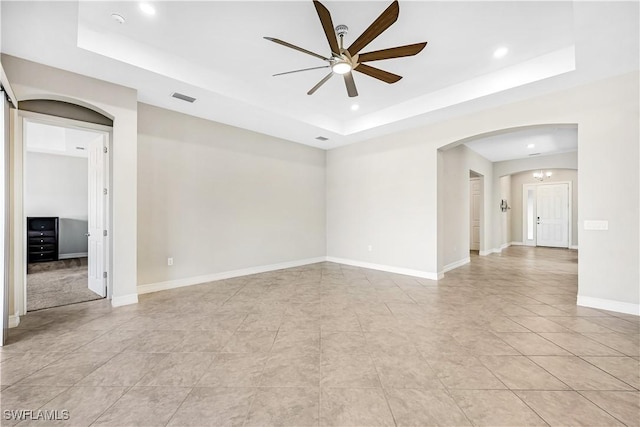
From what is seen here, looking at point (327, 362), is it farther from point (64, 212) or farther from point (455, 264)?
point (64, 212)

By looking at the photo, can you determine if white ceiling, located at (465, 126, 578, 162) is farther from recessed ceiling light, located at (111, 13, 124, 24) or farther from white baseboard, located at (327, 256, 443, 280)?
recessed ceiling light, located at (111, 13, 124, 24)

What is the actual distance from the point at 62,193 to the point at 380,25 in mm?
9460

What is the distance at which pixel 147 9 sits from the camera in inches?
104

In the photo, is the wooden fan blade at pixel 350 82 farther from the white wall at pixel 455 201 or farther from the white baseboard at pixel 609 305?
the white baseboard at pixel 609 305

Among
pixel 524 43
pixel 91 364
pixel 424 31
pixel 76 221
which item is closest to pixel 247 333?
pixel 91 364

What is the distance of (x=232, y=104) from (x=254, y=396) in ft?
12.9

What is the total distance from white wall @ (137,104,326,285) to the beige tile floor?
0.90 meters

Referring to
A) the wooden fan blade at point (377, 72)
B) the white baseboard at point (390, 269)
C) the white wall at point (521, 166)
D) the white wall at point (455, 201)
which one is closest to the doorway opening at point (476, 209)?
the white wall at point (521, 166)

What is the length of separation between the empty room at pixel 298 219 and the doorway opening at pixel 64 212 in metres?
0.08

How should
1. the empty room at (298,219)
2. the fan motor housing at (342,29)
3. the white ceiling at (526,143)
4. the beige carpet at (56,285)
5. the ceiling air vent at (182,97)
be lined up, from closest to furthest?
the empty room at (298,219)
the fan motor housing at (342,29)
the beige carpet at (56,285)
the ceiling air vent at (182,97)
the white ceiling at (526,143)

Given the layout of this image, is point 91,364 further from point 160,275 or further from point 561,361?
point 561,361

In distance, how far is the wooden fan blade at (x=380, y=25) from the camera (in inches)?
81.0

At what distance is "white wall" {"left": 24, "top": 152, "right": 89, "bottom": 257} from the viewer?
23.5 ft

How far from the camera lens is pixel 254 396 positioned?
5.90 feet
